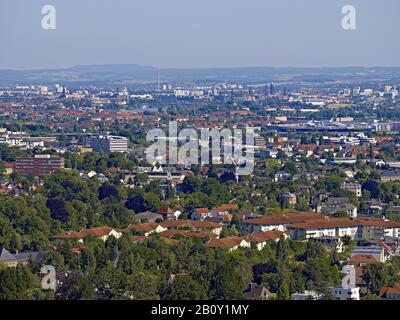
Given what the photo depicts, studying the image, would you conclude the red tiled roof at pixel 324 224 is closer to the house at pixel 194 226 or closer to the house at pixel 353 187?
the house at pixel 194 226

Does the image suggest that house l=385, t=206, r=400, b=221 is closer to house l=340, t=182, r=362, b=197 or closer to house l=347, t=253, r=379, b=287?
house l=340, t=182, r=362, b=197

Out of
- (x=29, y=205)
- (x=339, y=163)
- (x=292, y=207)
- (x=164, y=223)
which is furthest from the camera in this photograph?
(x=339, y=163)

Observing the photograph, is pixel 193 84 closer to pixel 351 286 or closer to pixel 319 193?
pixel 319 193

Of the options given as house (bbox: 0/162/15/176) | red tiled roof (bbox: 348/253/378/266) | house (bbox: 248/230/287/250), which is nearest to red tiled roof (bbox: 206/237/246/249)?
house (bbox: 248/230/287/250)

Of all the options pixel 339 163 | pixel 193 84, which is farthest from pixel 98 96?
pixel 339 163

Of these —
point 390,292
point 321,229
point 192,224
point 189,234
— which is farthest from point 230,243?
point 390,292

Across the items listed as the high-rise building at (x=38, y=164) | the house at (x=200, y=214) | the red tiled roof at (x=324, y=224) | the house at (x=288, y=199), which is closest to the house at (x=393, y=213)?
the house at (x=288, y=199)
